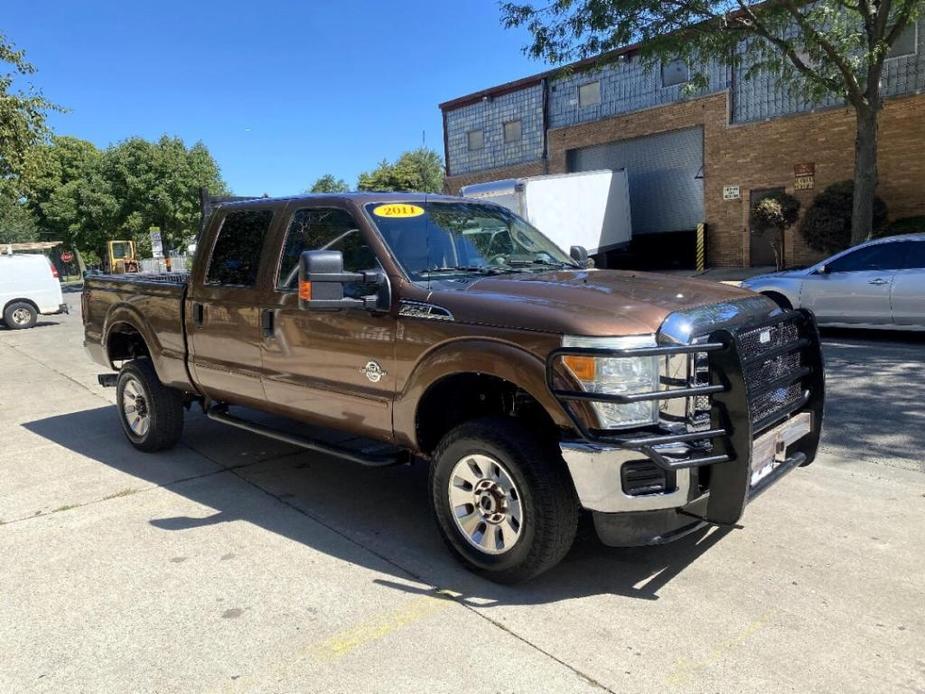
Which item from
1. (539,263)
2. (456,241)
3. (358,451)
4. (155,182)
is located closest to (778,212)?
(539,263)

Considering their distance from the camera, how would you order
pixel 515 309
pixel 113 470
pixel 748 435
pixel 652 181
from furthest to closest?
1. pixel 652 181
2. pixel 113 470
3. pixel 515 309
4. pixel 748 435

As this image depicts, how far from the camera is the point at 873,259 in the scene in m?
10.2

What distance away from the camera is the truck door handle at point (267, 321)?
15.0 ft

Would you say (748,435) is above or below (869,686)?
above

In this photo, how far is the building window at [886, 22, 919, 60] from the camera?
1823cm

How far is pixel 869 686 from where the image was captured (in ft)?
8.71

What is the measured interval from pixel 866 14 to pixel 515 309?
45.1ft

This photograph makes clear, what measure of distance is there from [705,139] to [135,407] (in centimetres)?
2075

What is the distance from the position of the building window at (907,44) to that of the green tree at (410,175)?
37541mm

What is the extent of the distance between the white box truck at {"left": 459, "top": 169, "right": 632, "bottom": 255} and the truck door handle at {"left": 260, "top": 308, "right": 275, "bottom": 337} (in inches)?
462

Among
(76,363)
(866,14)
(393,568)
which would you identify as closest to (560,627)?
(393,568)

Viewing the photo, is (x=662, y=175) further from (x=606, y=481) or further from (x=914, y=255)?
(x=606, y=481)

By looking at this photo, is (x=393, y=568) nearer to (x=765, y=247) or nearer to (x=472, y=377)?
(x=472, y=377)

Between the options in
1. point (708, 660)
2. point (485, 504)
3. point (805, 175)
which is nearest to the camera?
point (708, 660)
